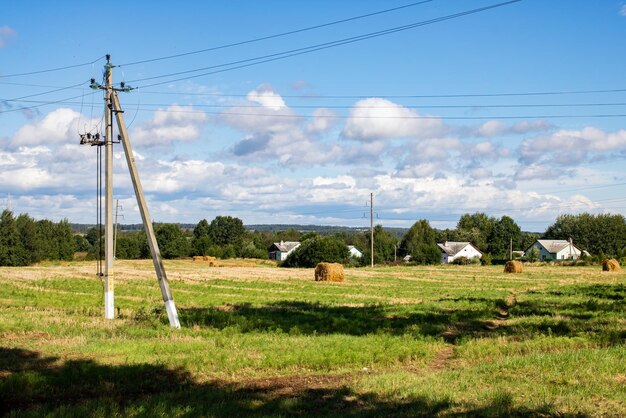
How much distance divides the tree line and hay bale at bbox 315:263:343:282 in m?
48.6

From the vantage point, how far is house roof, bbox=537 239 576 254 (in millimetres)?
143500

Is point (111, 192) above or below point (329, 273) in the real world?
above

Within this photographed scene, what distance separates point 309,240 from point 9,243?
4829cm

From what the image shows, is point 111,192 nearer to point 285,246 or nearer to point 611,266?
point 611,266

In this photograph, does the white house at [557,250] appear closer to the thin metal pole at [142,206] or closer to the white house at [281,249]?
the white house at [281,249]

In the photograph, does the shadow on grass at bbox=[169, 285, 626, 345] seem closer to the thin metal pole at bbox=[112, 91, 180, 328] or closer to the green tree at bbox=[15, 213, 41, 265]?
the thin metal pole at bbox=[112, 91, 180, 328]

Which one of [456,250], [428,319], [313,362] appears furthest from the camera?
[456,250]

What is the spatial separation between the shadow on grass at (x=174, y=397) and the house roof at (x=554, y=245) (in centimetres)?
14203

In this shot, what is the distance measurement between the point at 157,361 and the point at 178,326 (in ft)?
19.0

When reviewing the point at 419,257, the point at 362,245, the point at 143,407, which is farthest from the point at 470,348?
the point at 362,245

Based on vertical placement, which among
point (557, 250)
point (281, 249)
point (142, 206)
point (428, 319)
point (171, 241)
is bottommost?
point (557, 250)

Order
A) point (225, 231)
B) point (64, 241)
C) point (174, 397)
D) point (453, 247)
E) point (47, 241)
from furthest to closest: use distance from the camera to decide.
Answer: point (225, 231) < point (453, 247) < point (64, 241) < point (47, 241) < point (174, 397)

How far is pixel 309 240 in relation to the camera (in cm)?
10119

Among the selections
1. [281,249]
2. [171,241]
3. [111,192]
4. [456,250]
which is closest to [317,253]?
[171,241]
